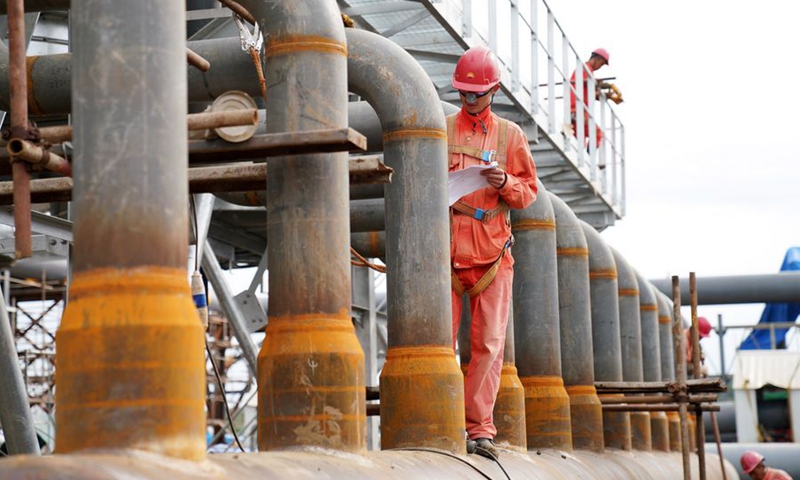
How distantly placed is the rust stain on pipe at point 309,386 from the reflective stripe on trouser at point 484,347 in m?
2.48

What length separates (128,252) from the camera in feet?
14.8

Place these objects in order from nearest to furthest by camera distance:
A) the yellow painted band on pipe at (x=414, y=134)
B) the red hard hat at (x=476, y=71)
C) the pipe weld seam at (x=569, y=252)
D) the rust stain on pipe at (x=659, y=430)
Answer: the yellow painted band on pipe at (x=414, y=134)
the red hard hat at (x=476, y=71)
the pipe weld seam at (x=569, y=252)
the rust stain on pipe at (x=659, y=430)

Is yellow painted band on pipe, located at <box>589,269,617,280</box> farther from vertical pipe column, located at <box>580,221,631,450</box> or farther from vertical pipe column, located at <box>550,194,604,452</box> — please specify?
vertical pipe column, located at <box>550,194,604,452</box>

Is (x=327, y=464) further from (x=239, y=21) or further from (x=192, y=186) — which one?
(x=239, y=21)

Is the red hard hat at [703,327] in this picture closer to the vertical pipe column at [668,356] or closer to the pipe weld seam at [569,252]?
the vertical pipe column at [668,356]

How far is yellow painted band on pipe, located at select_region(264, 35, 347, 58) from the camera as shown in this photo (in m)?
6.25

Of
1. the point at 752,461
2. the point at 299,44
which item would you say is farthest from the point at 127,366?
the point at 752,461

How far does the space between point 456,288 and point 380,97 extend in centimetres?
139

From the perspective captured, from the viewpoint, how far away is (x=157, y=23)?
462 cm

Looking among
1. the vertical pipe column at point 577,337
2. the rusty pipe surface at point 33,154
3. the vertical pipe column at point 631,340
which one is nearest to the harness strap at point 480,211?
the rusty pipe surface at point 33,154

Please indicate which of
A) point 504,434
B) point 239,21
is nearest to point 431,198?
→ point 239,21

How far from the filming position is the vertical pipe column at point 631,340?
17.5 meters

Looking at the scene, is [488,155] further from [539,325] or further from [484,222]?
[539,325]

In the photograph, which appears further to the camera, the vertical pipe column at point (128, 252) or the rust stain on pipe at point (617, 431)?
the rust stain on pipe at point (617, 431)
